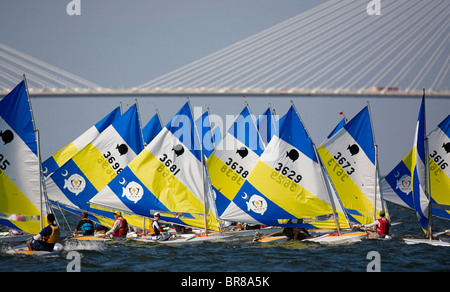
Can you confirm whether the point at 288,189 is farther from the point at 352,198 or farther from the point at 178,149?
the point at 352,198

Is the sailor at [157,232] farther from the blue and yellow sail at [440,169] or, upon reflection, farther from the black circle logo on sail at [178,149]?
the blue and yellow sail at [440,169]

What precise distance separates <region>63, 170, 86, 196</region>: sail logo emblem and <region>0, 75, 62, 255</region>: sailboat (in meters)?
4.88

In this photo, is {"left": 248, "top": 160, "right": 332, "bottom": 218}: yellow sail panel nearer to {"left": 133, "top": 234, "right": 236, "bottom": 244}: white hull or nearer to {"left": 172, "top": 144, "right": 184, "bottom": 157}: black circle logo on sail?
{"left": 133, "top": 234, "right": 236, "bottom": 244}: white hull

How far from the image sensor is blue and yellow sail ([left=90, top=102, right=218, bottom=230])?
658 inches

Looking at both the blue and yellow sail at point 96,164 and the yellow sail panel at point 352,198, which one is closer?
the yellow sail panel at point 352,198

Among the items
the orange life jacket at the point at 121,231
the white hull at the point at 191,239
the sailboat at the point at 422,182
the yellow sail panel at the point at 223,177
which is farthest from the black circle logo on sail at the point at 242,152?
the sailboat at the point at 422,182

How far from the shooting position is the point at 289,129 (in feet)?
53.4

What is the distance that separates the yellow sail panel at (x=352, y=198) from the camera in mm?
18719

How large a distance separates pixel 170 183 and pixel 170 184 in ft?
0.09

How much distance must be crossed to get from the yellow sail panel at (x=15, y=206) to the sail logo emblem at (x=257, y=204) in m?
5.18

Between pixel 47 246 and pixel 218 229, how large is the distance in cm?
475

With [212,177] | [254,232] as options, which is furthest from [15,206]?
[254,232]
